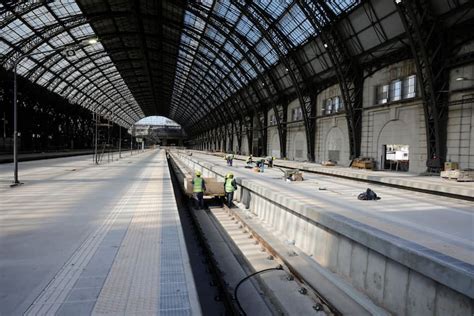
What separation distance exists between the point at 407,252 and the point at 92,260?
18.6 ft

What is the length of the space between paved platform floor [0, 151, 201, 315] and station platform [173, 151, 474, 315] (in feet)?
13.3

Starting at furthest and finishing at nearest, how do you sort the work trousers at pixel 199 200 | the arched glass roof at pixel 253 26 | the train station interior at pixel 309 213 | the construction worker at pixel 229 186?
1. the arched glass roof at pixel 253 26
2. the construction worker at pixel 229 186
3. the work trousers at pixel 199 200
4. the train station interior at pixel 309 213

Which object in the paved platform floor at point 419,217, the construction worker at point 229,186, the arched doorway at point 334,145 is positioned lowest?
the construction worker at point 229,186

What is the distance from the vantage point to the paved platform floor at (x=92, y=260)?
13.5 feet

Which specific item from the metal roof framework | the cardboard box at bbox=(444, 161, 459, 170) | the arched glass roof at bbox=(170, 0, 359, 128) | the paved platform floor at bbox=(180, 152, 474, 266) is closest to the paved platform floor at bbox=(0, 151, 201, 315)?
the paved platform floor at bbox=(180, 152, 474, 266)

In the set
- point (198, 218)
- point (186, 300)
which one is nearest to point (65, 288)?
point (186, 300)

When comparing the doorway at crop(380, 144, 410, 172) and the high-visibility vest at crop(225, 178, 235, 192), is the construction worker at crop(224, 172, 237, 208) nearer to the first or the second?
the high-visibility vest at crop(225, 178, 235, 192)

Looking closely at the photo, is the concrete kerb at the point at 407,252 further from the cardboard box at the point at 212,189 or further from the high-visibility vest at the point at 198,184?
the cardboard box at the point at 212,189

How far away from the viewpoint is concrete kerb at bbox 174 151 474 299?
201 inches

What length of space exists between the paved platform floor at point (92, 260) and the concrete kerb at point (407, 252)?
4.02 metres

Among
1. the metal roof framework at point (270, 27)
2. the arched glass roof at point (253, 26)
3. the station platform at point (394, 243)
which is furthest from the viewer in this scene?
the arched glass roof at point (253, 26)

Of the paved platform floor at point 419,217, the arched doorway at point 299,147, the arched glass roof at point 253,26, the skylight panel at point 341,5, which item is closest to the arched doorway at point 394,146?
the skylight panel at point 341,5

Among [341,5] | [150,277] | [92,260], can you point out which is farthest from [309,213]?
[341,5]

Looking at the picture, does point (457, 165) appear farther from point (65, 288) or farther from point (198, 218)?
point (65, 288)
